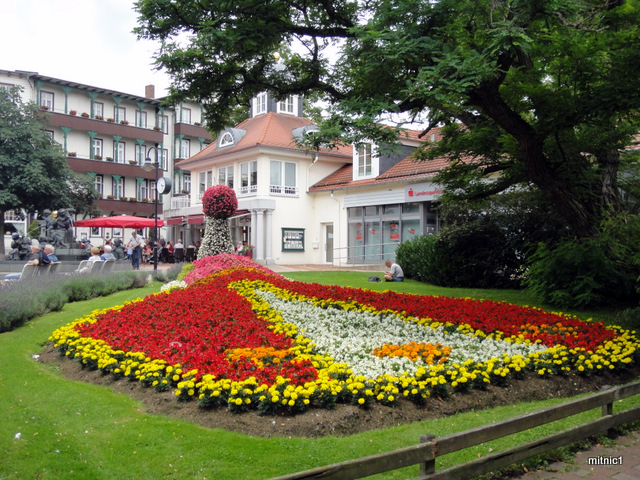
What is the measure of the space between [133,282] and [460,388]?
1368 cm

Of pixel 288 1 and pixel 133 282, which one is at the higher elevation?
pixel 288 1

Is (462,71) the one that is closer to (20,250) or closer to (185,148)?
(20,250)

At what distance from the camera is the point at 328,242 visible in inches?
1372

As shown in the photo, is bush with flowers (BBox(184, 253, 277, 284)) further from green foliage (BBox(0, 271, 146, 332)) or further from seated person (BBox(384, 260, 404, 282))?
seated person (BBox(384, 260, 404, 282))

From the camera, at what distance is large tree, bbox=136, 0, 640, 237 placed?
8.74 meters

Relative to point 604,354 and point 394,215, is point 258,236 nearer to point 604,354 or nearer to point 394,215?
point 394,215

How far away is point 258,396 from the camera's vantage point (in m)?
5.36

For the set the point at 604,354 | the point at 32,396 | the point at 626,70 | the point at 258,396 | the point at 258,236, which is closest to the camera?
the point at 258,396

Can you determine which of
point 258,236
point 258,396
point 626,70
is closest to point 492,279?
point 626,70

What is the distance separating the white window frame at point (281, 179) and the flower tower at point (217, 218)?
13.9 metres

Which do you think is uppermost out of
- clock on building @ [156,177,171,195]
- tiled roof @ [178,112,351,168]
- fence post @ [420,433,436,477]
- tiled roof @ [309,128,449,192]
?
tiled roof @ [178,112,351,168]

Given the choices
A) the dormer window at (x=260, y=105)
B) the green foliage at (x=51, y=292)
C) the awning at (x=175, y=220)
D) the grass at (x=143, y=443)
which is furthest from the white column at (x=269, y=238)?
the grass at (x=143, y=443)

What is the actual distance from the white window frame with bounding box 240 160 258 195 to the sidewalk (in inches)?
1197

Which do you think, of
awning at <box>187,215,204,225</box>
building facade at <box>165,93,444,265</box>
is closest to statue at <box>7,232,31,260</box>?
building facade at <box>165,93,444,265</box>
